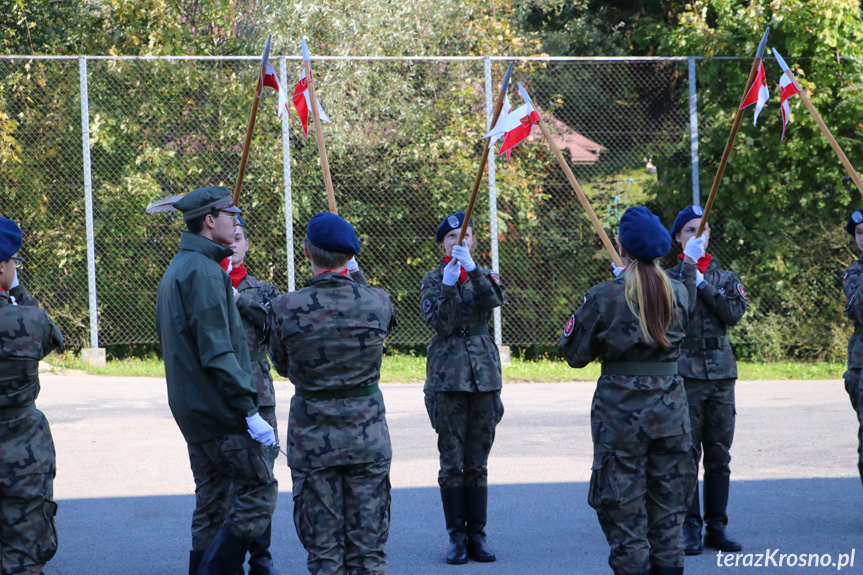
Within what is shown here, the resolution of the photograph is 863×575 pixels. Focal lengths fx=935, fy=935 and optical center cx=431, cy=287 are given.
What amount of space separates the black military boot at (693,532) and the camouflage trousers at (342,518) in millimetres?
2265

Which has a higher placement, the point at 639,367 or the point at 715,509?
the point at 639,367

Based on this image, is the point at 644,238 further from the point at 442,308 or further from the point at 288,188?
the point at 288,188

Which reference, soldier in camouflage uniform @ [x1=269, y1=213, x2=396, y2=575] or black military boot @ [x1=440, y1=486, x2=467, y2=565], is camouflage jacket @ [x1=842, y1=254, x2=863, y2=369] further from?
soldier in camouflage uniform @ [x1=269, y1=213, x2=396, y2=575]

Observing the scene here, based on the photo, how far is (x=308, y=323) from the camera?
425 centimetres

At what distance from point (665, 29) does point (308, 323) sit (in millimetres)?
13135

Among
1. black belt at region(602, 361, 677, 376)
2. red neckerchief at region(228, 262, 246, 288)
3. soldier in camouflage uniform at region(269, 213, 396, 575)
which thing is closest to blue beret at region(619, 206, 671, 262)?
black belt at region(602, 361, 677, 376)

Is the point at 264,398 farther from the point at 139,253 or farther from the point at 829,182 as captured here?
the point at 829,182

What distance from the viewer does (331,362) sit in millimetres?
4273

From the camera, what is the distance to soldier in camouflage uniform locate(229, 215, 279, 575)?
530 centimetres

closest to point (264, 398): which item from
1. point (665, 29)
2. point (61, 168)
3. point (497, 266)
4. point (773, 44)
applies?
point (497, 266)

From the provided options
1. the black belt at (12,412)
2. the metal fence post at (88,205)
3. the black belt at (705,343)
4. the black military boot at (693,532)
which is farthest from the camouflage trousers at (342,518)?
the metal fence post at (88,205)

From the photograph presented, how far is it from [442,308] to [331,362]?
1.64 m

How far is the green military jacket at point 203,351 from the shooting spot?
164 inches

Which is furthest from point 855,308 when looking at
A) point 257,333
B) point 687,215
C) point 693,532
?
point 257,333
